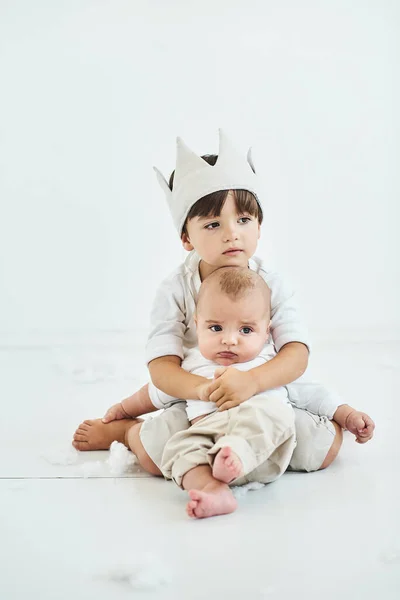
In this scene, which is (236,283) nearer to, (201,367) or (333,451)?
(201,367)

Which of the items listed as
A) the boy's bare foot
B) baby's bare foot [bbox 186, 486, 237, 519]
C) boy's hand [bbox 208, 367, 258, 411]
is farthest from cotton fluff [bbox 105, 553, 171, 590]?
the boy's bare foot

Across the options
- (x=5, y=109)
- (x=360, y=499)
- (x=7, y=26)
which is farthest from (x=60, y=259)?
(x=360, y=499)

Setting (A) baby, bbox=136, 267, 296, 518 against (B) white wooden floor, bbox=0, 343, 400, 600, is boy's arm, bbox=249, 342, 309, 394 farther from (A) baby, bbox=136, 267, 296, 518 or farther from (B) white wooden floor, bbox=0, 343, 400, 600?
(B) white wooden floor, bbox=0, 343, 400, 600

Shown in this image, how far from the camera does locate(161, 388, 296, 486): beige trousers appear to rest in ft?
4.67

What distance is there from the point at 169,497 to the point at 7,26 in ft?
7.68

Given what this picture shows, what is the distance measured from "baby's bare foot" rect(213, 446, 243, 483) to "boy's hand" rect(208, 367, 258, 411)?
138 mm

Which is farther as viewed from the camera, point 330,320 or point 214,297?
point 330,320

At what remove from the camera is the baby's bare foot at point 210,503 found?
1.33m

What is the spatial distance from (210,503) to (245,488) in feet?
0.51

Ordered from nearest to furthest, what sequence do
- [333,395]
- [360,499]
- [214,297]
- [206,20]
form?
[360,499] → [214,297] → [333,395] → [206,20]

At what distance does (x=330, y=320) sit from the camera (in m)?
3.32

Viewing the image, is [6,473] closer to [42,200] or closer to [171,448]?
[171,448]

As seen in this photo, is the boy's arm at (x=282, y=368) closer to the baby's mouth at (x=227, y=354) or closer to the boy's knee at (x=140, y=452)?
the baby's mouth at (x=227, y=354)

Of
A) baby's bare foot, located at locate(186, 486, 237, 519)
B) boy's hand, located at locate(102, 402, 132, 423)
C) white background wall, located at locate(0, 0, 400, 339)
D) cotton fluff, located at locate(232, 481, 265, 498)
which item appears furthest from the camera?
white background wall, located at locate(0, 0, 400, 339)
